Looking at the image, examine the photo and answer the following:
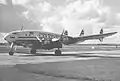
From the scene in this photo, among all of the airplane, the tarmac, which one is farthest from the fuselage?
the tarmac

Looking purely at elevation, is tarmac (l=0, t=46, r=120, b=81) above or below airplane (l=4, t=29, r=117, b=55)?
below

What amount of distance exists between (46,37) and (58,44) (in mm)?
2491

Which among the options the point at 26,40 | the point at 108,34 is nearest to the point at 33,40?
the point at 26,40

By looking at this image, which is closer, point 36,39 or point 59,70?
point 59,70

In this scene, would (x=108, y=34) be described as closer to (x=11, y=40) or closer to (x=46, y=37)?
(x=46, y=37)

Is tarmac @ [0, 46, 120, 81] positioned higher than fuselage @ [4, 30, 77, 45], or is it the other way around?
fuselage @ [4, 30, 77, 45]

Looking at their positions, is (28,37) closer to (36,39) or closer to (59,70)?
(36,39)

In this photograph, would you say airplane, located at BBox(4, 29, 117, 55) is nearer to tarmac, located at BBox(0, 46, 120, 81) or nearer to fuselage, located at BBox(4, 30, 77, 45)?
fuselage, located at BBox(4, 30, 77, 45)

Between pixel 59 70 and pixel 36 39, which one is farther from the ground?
pixel 36 39

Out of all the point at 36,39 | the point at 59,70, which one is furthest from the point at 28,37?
the point at 59,70

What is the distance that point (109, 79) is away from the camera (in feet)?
30.0

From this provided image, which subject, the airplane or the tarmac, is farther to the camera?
the airplane

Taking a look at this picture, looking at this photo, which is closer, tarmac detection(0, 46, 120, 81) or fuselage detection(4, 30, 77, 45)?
tarmac detection(0, 46, 120, 81)

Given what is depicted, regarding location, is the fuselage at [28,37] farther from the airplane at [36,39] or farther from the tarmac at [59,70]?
the tarmac at [59,70]
